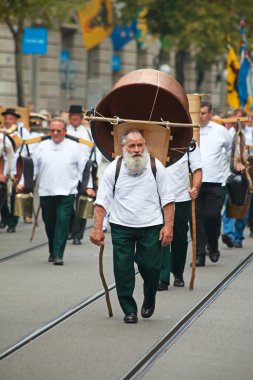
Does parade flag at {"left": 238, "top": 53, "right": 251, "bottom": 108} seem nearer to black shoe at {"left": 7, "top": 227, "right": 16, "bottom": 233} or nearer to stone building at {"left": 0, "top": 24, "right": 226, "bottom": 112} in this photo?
black shoe at {"left": 7, "top": 227, "right": 16, "bottom": 233}

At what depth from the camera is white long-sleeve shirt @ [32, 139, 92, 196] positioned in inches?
601

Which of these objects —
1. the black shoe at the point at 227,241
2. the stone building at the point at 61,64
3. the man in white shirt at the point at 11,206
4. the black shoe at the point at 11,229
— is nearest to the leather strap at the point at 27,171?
the black shoe at the point at 227,241

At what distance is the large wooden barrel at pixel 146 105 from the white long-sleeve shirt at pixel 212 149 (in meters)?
3.74

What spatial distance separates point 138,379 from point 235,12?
35.0 m

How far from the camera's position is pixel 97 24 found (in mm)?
42562

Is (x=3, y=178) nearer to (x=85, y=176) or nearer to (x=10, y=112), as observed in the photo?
(x=85, y=176)

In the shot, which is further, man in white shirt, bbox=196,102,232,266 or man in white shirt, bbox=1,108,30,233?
man in white shirt, bbox=1,108,30,233

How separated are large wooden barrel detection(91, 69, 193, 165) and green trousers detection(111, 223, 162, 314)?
0.95 meters

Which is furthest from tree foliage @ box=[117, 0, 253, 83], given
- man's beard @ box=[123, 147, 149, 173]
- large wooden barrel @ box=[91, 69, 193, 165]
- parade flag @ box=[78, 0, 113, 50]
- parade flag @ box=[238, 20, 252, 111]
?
man's beard @ box=[123, 147, 149, 173]

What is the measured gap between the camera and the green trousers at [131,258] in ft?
34.3

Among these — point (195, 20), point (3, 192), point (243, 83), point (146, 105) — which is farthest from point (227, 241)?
point (195, 20)

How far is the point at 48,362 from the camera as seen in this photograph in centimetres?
859

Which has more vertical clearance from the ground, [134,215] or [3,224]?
[134,215]

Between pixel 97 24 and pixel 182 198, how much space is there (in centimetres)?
3011
